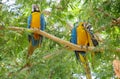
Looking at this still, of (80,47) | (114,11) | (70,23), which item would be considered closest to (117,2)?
(114,11)

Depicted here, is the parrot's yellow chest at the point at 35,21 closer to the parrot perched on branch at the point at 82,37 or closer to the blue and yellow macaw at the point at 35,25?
the blue and yellow macaw at the point at 35,25

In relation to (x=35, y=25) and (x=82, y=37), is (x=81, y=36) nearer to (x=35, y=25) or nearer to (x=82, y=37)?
(x=82, y=37)

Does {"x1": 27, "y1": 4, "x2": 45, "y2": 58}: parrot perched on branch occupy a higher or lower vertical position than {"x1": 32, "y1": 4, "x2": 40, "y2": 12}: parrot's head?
lower

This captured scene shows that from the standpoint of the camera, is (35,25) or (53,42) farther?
(35,25)

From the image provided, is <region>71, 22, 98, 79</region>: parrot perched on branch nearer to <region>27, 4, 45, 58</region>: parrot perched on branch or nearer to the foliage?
the foliage

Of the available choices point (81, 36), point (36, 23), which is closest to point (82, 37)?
point (81, 36)

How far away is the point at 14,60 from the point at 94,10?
49.0 inches

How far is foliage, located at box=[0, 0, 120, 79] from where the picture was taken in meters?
3.42

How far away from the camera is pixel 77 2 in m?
4.93

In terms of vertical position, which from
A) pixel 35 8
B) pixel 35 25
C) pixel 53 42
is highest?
pixel 35 8

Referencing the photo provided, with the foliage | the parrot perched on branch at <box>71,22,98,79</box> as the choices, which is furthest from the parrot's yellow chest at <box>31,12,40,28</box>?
the parrot perched on branch at <box>71,22,98,79</box>

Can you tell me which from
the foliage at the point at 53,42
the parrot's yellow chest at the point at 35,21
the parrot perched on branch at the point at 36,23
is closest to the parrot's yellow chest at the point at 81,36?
the foliage at the point at 53,42

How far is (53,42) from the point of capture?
4262 mm

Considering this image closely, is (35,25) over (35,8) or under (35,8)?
under
